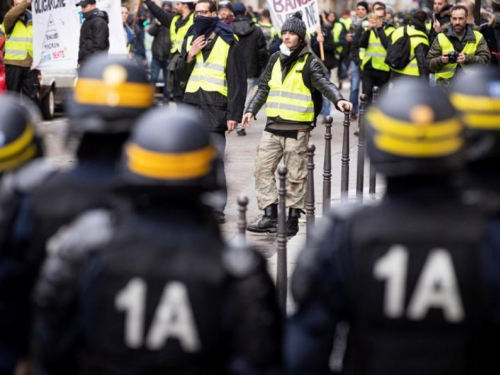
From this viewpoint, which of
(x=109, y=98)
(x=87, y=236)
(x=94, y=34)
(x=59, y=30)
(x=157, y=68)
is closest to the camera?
(x=87, y=236)

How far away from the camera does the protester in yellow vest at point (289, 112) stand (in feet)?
34.0

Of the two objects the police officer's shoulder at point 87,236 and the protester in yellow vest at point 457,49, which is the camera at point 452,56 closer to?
the protester in yellow vest at point 457,49

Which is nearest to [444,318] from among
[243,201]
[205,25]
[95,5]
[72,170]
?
[72,170]

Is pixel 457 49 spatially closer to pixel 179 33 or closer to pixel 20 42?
pixel 179 33

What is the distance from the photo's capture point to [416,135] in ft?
11.2

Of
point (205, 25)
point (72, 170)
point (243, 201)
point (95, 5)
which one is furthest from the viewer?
point (95, 5)

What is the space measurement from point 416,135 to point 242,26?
48.1 ft

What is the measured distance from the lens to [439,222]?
3.39 meters

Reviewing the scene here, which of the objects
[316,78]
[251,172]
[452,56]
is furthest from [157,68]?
[316,78]

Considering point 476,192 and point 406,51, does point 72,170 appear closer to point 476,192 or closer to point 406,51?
point 476,192

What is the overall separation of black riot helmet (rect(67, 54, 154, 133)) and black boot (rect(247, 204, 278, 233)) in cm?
646

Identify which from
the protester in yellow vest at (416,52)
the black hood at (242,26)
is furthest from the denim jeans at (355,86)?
the protester in yellow vest at (416,52)

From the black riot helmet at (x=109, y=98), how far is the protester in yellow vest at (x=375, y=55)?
12934 millimetres

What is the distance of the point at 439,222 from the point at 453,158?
189 mm
